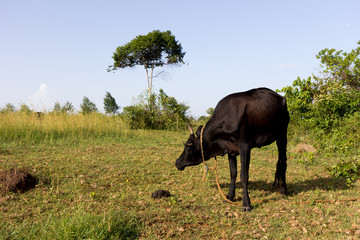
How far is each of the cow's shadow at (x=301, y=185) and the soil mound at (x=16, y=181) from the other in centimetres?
404

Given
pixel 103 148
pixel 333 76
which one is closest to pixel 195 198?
pixel 103 148

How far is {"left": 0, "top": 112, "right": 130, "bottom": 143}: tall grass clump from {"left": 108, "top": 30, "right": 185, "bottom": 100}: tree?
1721 centimetres

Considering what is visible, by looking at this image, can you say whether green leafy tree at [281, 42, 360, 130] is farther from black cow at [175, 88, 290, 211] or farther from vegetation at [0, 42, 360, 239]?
black cow at [175, 88, 290, 211]

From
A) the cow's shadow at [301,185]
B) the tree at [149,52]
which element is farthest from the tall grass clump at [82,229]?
the tree at [149,52]

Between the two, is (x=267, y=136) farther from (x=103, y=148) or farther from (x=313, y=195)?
(x=103, y=148)

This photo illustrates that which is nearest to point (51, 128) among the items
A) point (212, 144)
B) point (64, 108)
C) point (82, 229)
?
point (64, 108)

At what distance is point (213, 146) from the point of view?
571cm

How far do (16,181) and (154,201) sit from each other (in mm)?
2902

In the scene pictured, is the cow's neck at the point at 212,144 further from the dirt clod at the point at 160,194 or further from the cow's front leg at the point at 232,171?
the dirt clod at the point at 160,194

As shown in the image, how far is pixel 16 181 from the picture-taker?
5.98 metres

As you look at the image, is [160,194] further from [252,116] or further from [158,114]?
[158,114]

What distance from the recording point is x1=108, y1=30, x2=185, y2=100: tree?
32.3 m

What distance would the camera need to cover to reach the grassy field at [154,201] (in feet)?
13.7

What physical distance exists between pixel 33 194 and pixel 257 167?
593 centimetres
